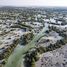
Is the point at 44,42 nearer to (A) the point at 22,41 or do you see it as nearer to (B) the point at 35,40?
(B) the point at 35,40

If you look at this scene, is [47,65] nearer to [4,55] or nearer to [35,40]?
[4,55]

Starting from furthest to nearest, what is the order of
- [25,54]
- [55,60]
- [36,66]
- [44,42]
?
[44,42]
[25,54]
[55,60]
[36,66]

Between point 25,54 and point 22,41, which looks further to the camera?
point 22,41

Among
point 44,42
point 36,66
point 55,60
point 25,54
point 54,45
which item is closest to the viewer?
point 36,66

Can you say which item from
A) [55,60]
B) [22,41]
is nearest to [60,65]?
[55,60]

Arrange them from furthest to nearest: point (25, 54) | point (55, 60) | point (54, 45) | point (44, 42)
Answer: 1. point (44, 42)
2. point (54, 45)
3. point (25, 54)
4. point (55, 60)

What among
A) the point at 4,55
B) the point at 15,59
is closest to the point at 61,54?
the point at 15,59

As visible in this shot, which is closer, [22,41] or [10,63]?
[10,63]
